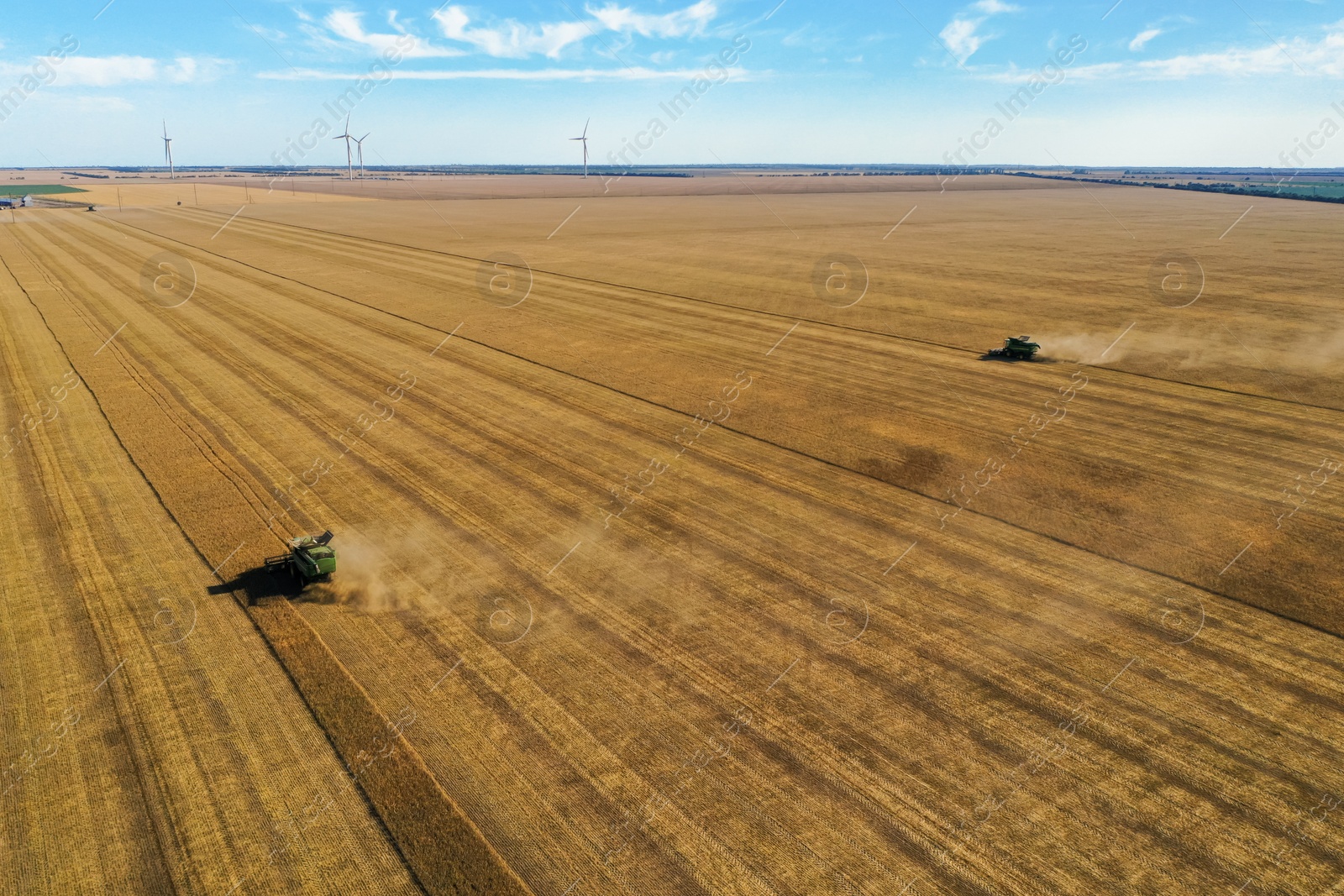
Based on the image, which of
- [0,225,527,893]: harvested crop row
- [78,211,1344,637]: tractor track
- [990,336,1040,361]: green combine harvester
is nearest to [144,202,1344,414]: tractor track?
[78,211,1344,637]: tractor track

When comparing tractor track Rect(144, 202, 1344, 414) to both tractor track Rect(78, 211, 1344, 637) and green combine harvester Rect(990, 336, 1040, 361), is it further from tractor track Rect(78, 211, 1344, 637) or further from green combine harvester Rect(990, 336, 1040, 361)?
green combine harvester Rect(990, 336, 1040, 361)

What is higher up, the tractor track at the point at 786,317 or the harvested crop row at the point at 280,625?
the tractor track at the point at 786,317

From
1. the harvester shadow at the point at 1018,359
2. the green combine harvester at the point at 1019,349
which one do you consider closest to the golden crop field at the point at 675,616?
the harvester shadow at the point at 1018,359

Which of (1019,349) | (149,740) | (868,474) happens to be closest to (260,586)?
(149,740)

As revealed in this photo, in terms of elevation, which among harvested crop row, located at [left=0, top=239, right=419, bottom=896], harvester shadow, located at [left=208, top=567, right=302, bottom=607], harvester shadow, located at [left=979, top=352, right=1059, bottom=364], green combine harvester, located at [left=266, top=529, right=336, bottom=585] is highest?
harvester shadow, located at [left=979, top=352, right=1059, bottom=364]

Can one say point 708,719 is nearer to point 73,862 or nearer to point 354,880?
point 354,880

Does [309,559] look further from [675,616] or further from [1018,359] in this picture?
[1018,359]

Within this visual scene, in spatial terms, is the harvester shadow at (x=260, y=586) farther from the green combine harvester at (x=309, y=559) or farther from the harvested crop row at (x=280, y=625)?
the green combine harvester at (x=309, y=559)
